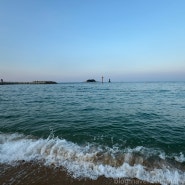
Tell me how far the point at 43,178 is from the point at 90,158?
2.10 metres

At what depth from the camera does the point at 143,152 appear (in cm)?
804

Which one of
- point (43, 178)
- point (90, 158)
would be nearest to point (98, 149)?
point (90, 158)

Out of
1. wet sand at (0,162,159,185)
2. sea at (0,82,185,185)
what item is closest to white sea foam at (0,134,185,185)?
sea at (0,82,185,185)

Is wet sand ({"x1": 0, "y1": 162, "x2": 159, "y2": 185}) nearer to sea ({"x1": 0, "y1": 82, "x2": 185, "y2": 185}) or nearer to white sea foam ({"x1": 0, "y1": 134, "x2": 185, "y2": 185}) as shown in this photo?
sea ({"x1": 0, "y1": 82, "x2": 185, "y2": 185})

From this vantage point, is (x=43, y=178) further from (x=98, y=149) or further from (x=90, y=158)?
(x=98, y=149)

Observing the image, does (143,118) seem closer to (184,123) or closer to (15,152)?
(184,123)

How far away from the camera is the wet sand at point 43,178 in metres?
5.81

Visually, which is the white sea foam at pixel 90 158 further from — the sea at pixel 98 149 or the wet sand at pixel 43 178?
the wet sand at pixel 43 178

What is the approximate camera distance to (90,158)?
7.38 meters

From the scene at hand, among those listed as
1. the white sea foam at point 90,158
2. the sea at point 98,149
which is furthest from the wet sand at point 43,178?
the white sea foam at point 90,158

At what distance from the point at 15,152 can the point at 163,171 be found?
20.8 ft

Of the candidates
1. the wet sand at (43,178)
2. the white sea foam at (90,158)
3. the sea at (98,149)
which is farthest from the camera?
the sea at (98,149)

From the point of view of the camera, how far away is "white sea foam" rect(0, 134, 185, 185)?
630 centimetres

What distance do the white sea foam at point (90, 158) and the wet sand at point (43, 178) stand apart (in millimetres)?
284
